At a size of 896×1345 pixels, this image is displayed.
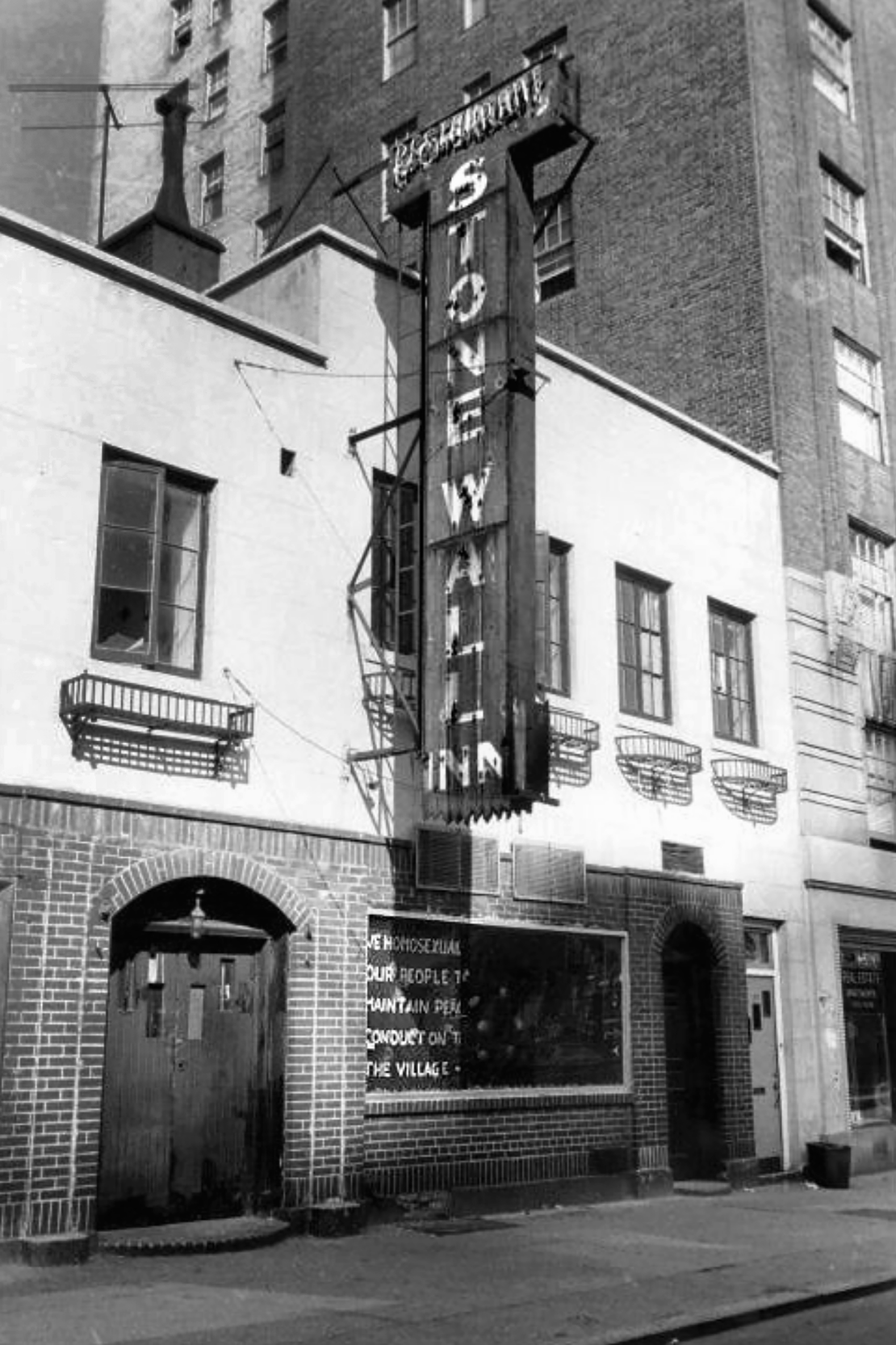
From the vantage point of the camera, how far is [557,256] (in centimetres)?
2486

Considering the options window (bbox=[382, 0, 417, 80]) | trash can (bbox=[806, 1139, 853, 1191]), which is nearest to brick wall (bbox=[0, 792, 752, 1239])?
trash can (bbox=[806, 1139, 853, 1191])

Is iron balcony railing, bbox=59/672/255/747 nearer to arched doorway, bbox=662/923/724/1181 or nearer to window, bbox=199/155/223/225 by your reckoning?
arched doorway, bbox=662/923/724/1181

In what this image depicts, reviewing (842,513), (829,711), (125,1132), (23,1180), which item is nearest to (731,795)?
(829,711)

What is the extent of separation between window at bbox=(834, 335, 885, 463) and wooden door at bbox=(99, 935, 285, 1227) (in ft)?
45.6

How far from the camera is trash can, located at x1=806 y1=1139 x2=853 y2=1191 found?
17.1 m

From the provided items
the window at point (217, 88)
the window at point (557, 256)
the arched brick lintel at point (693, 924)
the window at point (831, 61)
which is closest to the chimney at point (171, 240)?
the arched brick lintel at point (693, 924)

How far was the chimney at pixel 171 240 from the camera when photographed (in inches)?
630

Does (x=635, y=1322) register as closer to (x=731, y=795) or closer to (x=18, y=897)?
(x=18, y=897)

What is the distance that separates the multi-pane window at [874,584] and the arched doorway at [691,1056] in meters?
6.35

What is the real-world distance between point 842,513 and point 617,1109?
10047mm

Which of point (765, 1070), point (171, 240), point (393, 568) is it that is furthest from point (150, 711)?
point (765, 1070)

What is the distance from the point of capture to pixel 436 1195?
526 inches

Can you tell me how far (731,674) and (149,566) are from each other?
29.6 ft

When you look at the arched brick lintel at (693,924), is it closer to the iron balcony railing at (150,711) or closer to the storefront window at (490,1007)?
the storefront window at (490,1007)
